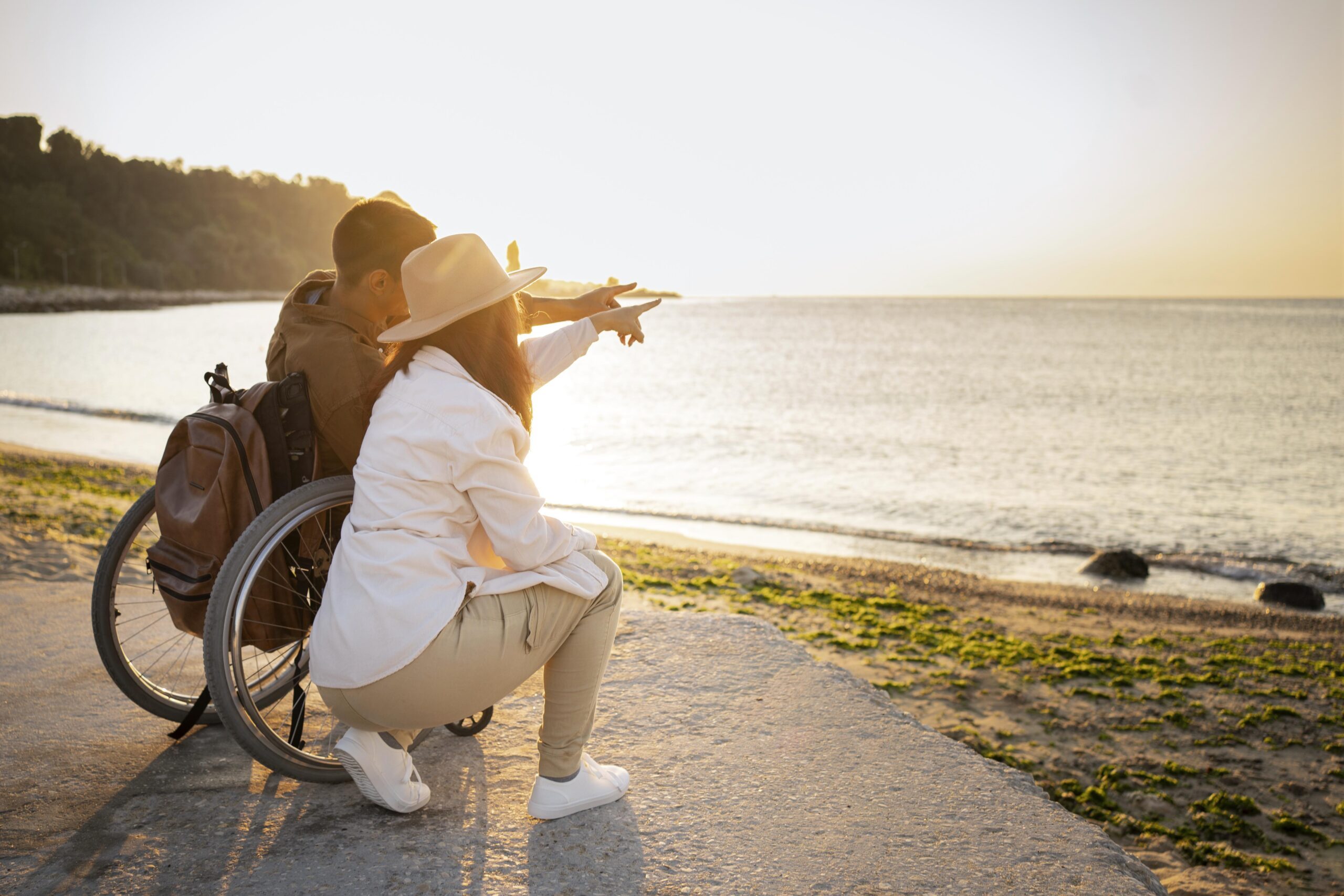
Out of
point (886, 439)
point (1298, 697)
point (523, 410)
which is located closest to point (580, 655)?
point (523, 410)

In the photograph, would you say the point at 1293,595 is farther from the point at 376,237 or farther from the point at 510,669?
the point at 376,237

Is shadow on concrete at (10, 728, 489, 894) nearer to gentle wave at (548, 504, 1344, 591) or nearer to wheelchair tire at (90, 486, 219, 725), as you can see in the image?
wheelchair tire at (90, 486, 219, 725)

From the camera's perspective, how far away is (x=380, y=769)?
223cm

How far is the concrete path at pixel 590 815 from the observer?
2.09m

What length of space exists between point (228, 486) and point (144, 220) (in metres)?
133

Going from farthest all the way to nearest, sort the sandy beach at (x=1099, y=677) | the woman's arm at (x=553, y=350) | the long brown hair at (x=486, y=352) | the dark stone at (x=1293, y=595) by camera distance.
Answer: the dark stone at (x=1293, y=595) → the sandy beach at (x=1099, y=677) → the woman's arm at (x=553, y=350) → the long brown hair at (x=486, y=352)

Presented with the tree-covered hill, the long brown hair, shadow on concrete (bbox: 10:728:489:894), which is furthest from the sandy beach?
the tree-covered hill

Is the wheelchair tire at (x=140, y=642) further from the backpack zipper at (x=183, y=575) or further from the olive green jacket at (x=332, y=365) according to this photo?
the olive green jacket at (x=332, y=365)

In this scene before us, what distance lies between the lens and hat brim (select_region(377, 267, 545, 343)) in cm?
199

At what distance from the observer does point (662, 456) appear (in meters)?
18.0

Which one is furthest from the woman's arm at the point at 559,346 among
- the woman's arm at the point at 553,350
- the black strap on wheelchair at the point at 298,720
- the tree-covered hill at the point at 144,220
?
the tree-covered hill at the point at 144,220

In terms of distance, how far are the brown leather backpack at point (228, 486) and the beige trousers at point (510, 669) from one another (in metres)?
0.52

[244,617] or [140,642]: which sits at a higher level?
[244,617]

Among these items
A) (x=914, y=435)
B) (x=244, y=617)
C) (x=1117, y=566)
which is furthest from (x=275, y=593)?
(x=914, y=435)
